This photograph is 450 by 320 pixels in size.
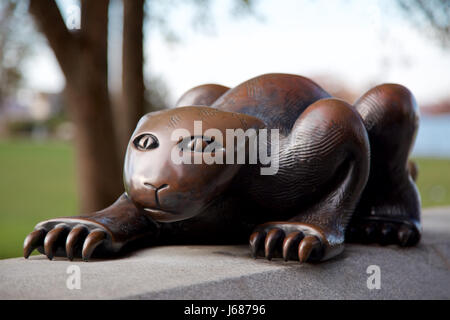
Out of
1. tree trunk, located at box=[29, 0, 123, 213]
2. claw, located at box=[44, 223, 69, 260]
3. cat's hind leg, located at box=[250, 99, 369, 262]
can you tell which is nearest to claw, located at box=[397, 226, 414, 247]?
cat's hind leg, located at box=[250, 99, 369, 262]

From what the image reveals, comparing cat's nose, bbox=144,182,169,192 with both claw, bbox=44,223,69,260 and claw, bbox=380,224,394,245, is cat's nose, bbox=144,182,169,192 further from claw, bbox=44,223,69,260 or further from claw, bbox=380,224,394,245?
claw, bbox=380,224,394,245

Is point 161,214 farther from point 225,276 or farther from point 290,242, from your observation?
point 290,242

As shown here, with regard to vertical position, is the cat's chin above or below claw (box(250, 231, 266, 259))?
above

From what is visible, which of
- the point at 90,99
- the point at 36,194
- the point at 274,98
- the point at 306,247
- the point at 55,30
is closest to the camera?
the point at 306,247

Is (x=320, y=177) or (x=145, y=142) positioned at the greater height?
(x=145, y=142)

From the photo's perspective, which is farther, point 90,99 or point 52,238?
point 90,99

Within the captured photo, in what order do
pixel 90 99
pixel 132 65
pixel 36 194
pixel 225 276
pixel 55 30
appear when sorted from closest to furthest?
pixel 225 276 → pixel 55 30 → pixel 90 99 → pixel 132 65 → pixel 36 194

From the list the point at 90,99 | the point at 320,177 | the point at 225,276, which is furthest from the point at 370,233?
the point at 90,99

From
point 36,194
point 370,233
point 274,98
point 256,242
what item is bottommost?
point 36,194

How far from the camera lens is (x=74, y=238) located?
1.81 m

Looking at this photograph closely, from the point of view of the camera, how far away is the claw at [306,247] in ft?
5.81

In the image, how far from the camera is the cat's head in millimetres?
1711
